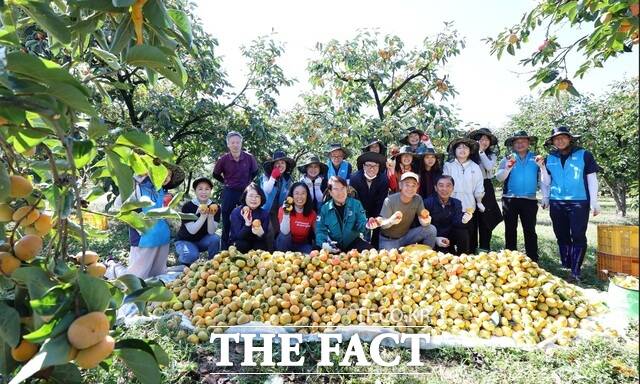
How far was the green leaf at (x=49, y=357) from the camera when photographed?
0.56 metres

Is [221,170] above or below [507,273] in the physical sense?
above

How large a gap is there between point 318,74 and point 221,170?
125 inches

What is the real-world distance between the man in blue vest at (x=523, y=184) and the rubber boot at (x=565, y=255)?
0.95 ft

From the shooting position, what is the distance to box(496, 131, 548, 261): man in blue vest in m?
4.80

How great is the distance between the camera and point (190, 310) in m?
3.18

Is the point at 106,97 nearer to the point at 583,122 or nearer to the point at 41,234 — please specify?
the point at 41,234

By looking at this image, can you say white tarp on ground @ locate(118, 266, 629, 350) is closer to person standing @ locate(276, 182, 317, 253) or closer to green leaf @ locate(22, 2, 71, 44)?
person standing @ locate(276, 182, 317, 253)

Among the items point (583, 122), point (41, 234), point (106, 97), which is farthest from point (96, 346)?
point (583, 122)

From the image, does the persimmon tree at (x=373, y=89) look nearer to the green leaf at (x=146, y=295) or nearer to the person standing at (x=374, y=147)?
the person standing at (x=374, y=147)

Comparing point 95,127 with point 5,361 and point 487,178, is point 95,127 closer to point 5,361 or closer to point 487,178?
point 5,361

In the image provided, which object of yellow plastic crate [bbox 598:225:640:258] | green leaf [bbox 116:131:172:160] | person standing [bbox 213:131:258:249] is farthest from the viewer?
person standing [bbox 213:131:258:249]

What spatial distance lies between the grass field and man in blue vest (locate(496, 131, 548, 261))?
88.7 inches

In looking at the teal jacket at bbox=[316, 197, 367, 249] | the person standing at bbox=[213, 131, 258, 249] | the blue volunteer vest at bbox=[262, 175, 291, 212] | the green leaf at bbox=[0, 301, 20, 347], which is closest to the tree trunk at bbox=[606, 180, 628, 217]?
the teal jacket at bbox=[316, 197, 367, 249]

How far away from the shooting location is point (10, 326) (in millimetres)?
691
